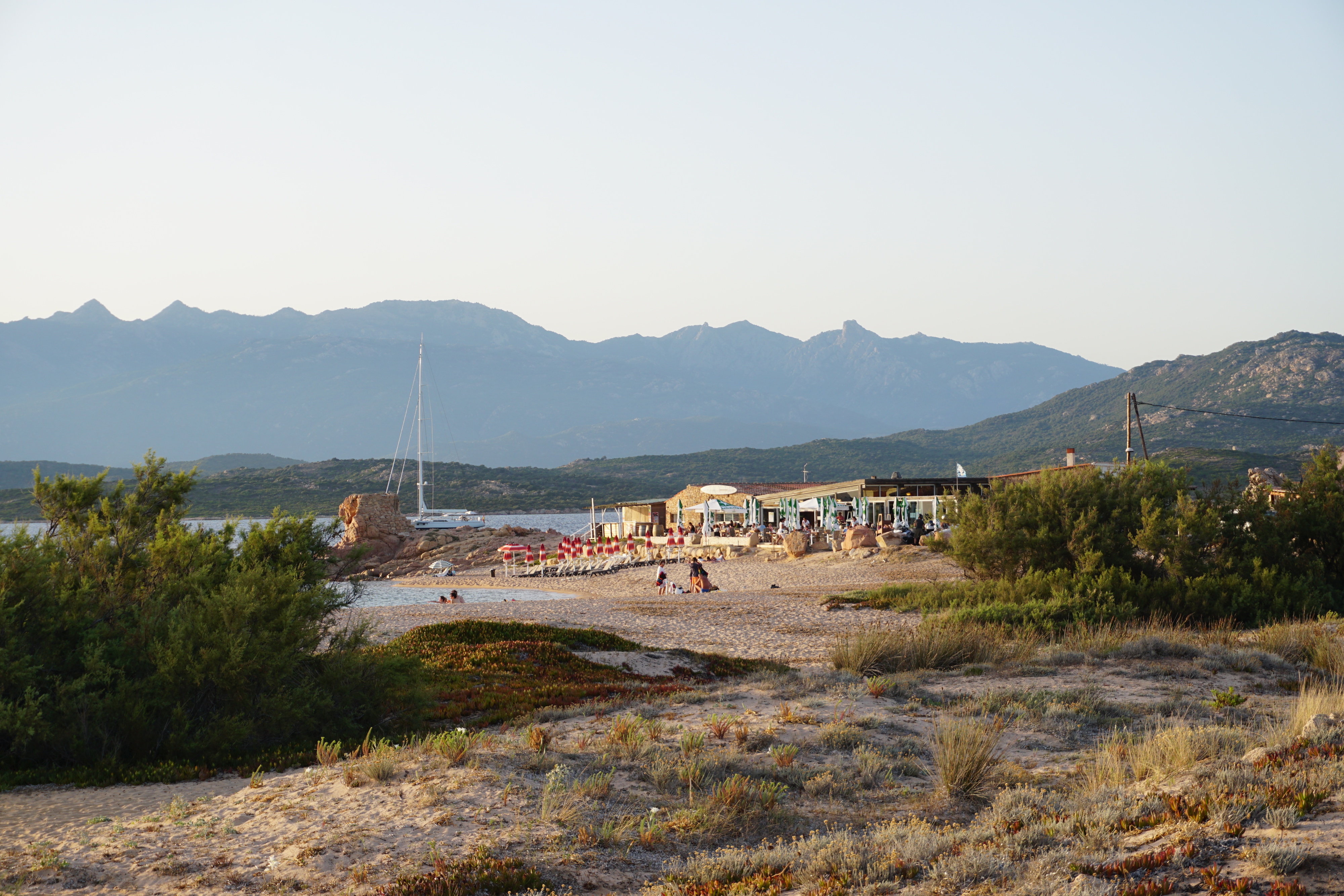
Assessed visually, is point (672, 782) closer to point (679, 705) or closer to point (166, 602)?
point (679, 705)

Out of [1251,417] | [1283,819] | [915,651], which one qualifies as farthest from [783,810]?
[1251,417]

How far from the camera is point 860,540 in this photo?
105 feet

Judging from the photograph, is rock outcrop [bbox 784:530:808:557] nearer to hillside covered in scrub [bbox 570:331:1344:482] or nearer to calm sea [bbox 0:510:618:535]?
hillside covered in scrub [bbox 570:331:1344:482]

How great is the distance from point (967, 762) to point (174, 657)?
19.5ft

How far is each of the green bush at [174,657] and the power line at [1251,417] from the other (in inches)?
1821

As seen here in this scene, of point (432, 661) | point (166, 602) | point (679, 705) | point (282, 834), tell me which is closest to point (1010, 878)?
point (282, 834)

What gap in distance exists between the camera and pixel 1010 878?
14.1 feet

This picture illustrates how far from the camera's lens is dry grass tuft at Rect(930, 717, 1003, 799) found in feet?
20.6

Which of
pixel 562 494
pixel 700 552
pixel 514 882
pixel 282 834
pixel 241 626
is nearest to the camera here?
pixel 514 882

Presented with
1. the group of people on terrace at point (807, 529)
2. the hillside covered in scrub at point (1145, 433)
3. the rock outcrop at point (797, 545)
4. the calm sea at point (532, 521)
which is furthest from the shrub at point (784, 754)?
the calm sea at point (532, 521)

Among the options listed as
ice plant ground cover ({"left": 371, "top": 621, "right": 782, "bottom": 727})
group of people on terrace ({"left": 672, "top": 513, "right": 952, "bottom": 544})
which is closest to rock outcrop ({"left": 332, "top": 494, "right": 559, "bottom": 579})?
group of people on terrace ({"left": 672, "top": 513, "right": 952, "bottom": 544})

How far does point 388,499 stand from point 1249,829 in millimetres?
49161

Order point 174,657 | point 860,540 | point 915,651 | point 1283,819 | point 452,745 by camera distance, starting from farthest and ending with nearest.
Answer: point 860,540
point 915,651
point 174,657
point 452,745
point 1283,819

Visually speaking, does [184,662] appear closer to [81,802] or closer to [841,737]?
[81,802]
